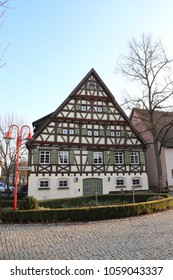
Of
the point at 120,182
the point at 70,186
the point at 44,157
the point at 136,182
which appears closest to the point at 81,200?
the point at 70,186

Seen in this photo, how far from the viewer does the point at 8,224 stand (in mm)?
10938

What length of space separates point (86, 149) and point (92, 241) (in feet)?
54.0

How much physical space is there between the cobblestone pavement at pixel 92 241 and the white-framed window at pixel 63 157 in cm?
1225

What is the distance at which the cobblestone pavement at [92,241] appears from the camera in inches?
232

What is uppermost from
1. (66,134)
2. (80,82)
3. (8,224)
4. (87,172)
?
(80,82)

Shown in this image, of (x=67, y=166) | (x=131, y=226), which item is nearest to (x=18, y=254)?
(x=131, y=226)

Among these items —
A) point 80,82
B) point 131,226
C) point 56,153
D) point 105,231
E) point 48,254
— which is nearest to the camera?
point 48,254

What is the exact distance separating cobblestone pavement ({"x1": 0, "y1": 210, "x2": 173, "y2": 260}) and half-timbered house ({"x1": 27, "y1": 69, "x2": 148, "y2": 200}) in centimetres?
1161

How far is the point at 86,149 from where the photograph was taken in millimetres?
23609

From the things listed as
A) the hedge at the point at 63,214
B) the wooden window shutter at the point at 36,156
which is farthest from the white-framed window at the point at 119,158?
the hedge at the point at 63,214

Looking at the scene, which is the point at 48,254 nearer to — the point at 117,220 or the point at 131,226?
the point at 131,226

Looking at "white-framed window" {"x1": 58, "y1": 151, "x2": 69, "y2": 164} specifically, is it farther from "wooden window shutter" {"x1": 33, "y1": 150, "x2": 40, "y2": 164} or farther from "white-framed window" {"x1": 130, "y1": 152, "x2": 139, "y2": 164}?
"white-framed window" {"x1": 130, "y1": 152, "x2": 139, "y2": 164}

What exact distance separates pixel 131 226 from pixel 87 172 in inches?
538

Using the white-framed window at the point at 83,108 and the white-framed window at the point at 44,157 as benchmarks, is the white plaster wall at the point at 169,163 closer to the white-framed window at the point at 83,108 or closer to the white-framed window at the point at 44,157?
the white-framed window at the point at 83,108
